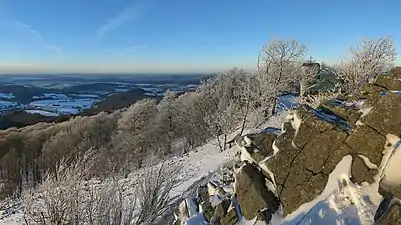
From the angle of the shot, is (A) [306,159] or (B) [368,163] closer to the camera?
(B) [368,163]

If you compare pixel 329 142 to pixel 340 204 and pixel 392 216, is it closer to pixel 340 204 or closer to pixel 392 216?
pixel 340 204

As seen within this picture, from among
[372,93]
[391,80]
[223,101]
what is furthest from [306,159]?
[223,101]

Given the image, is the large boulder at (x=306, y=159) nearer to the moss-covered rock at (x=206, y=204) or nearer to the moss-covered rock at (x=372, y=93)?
the moss-covered rock at (x=372, y=93)

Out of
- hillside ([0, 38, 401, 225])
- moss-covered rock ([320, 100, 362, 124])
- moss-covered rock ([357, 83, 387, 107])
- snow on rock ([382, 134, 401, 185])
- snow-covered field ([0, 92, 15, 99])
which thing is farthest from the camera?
snow-covered field ([0, 92, 15, 99])

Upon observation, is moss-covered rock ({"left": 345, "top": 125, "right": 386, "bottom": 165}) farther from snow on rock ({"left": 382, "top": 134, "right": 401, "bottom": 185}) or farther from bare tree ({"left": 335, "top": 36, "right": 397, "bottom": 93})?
bare tree ({"left": 335, "top": 36, "right": 397, "bottom": 93})

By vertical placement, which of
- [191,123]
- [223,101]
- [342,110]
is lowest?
[191,123]

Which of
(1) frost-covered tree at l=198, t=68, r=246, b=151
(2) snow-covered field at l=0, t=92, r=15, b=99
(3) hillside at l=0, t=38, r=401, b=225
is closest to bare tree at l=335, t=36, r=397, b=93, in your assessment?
(3) hillside at l=0, t=38, r=401, b=225

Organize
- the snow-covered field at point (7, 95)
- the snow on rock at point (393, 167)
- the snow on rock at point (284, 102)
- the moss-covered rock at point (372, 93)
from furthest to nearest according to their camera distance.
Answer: the snow-covered field at point (7, 95) → the snow on rock at point (284, 102) → the moss-covered rock at point (372, 93) → the snow on rock at point (393, 167)

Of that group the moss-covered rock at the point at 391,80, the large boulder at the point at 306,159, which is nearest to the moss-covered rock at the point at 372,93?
the moss-covered rock at the point at 391,80

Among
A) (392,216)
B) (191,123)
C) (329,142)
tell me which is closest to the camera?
(392,216)
